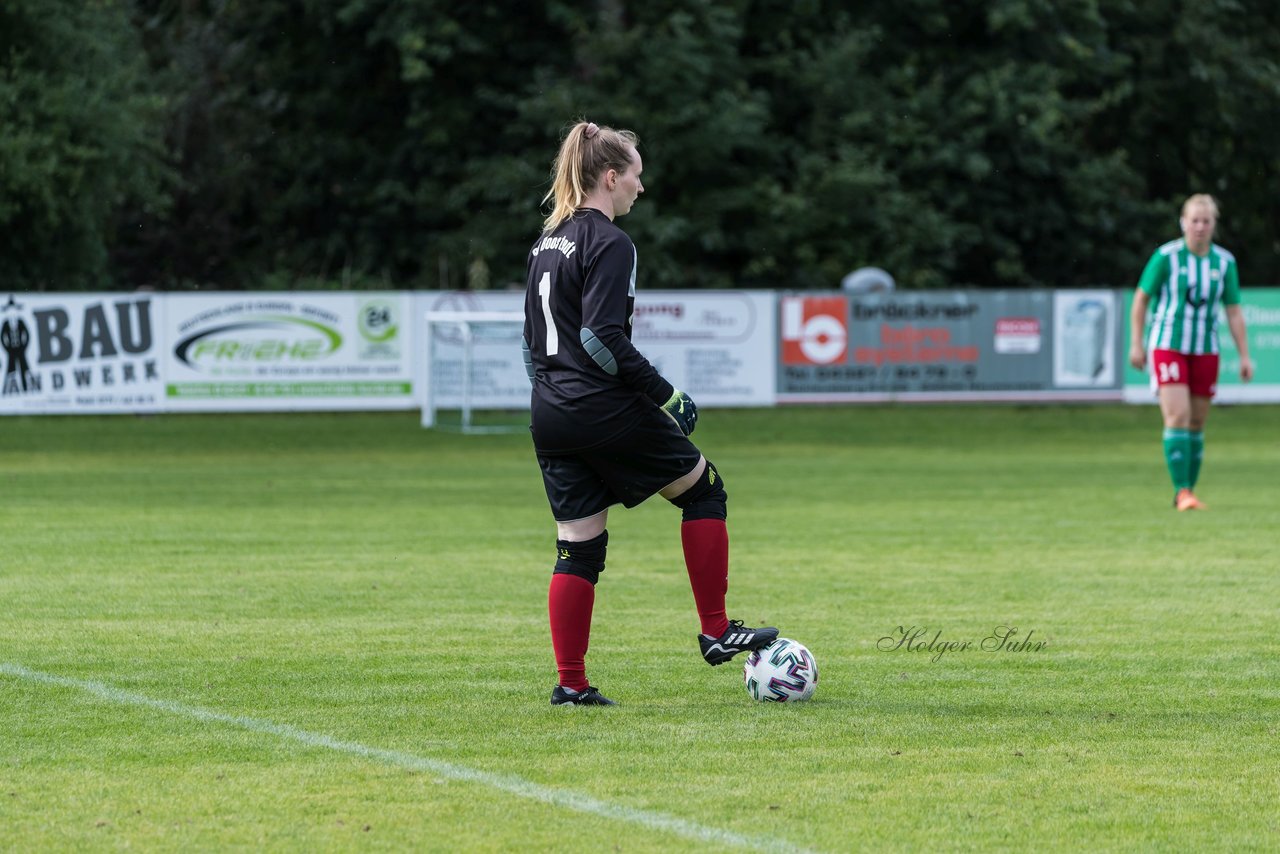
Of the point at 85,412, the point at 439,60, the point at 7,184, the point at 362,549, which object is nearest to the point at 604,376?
the point at 362,549

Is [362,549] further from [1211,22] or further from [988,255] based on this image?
[1211,22]

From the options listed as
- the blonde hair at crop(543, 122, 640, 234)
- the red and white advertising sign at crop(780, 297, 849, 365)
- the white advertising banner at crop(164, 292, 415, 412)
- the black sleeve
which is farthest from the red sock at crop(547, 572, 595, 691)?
the red and white advertising sign at crop(780, 297, 849, 365)

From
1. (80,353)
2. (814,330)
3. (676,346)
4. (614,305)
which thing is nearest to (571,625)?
(614,305)

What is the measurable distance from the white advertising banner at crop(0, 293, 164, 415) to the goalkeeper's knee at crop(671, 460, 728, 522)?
18294 mm

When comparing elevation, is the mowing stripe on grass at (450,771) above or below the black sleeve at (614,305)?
below

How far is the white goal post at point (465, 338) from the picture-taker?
24.6 m

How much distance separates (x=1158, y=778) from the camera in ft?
17.5

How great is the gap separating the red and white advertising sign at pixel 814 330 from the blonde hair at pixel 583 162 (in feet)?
62.9

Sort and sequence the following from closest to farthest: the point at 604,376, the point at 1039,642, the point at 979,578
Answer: the point at 604,376 < the point at 1039,642 < the point at 979,578

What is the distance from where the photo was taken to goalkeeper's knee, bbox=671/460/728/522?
260 inches

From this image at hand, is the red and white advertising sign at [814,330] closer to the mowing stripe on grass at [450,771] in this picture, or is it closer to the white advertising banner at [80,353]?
the white advertising banner at [80,353]

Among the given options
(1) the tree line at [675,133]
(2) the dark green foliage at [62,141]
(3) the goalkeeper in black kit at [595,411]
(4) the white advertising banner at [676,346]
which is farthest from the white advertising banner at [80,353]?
(3) the goalkeeper in black kit at [595,411]

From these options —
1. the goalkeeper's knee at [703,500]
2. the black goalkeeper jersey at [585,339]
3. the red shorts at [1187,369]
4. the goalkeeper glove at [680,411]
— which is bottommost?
the red shorts at [1187,369]

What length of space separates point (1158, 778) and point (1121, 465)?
1424 centimetres
